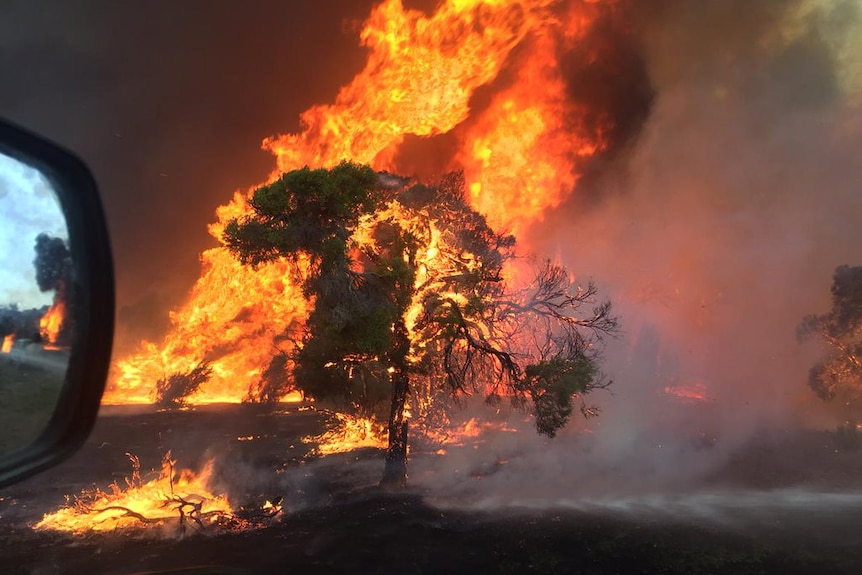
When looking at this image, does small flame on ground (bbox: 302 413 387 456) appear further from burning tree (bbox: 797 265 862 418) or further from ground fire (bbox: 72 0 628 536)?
burning tree (bbox: 797 265 862 418)

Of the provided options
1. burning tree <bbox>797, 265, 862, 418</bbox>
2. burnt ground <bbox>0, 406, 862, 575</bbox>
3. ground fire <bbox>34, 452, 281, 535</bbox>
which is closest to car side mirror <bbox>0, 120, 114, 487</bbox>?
burnt ground <bbox>0, 406, 862, 575</bbox>

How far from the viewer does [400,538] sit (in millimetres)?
10570

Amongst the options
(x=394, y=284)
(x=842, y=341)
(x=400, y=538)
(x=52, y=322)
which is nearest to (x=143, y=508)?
(x=400, y=538)

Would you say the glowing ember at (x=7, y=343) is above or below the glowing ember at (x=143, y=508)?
above

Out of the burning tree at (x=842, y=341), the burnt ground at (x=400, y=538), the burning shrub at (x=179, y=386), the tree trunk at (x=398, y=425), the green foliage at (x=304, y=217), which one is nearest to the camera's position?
the burnt ground at (x=400, y=538)

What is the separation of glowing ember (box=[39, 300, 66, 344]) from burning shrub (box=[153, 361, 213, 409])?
31.3 meters

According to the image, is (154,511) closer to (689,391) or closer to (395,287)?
(395,287)

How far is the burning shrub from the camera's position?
31.6 m

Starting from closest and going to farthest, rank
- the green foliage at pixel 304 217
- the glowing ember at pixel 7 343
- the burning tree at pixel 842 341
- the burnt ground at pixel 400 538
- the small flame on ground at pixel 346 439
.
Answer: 1. the glowing ember at pixel 7 343
2. the burnt ground at pixel 400 538
3. the green foliage at pixel 304 217
4. the small flame on ground at pixel 346 439
5. the burning tree at pixel 842 341

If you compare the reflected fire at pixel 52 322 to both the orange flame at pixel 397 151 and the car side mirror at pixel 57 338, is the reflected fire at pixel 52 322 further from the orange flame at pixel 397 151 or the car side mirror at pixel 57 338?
the orange flame at pixel 397 151

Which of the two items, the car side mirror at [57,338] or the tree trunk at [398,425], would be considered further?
the tree trunk at [398,425]

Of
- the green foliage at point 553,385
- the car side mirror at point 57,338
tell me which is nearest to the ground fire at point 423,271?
the green foliage at point 553,385

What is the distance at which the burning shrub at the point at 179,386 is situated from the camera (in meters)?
31.6

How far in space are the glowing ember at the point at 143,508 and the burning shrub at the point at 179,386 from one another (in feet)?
59.8
